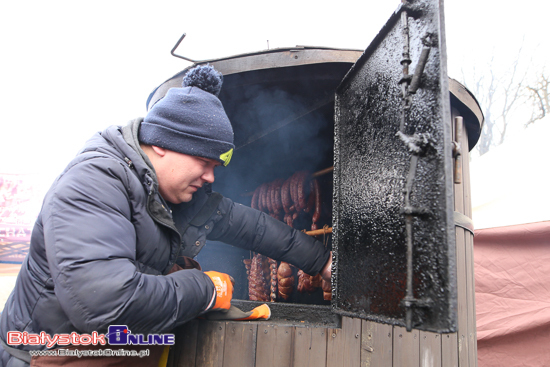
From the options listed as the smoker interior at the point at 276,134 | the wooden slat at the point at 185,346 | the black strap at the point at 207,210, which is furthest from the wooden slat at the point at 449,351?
the black strap at the point at 207,210

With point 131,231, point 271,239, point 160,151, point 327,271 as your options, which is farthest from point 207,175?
point 327,271

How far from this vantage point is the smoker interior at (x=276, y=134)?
109 inches

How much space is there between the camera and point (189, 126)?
2.07 m

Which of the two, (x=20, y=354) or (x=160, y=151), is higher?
(x=160, y=151)

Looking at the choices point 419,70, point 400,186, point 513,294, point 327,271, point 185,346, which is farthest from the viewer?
point 513,294

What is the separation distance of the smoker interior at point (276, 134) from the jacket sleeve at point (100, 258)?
150 centimetres

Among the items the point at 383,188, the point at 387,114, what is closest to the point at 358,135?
the point at 387,114

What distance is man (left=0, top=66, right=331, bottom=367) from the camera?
1492 millimetres

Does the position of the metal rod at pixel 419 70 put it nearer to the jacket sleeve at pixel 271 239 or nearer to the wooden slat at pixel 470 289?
the wooden slat at pixel 470 289

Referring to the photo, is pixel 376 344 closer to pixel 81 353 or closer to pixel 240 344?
pixel 240 344

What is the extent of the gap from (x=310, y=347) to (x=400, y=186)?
127cm

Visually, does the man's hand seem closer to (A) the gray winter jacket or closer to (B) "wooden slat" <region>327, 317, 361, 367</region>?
(B) "wooden slat" <region>327, 317, 361, 367</region>

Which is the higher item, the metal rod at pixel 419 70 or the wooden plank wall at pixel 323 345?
the metal rod at pixel 419 70

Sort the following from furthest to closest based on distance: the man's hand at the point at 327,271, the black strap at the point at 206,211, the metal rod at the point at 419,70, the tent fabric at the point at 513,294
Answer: the tent fabric at the point at 513,294, the man's hand at the point at 327,271, the black strap at the point at 206,211, the metal rod at the point at 419,70
